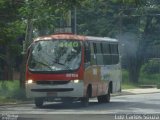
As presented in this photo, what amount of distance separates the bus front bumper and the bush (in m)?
50.7

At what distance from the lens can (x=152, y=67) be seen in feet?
253

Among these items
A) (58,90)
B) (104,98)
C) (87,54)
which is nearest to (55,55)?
(87,54)

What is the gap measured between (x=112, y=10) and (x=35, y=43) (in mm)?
34234

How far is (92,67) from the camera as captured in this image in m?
27.6

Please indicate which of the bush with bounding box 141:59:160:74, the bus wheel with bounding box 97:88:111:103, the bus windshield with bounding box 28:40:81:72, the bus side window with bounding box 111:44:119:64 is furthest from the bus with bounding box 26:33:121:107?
the bush with bounding box 141:59:160:74

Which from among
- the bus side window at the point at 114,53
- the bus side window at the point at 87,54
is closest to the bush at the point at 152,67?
the bus side window at the point at 114,53

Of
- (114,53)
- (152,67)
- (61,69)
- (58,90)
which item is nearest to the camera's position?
(58,90)

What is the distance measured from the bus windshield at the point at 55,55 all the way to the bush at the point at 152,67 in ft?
164

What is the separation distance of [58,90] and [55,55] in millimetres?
1639

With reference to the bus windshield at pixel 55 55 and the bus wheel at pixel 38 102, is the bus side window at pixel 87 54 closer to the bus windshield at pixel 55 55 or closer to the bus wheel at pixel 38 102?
the bus windshield at pixel 55 55

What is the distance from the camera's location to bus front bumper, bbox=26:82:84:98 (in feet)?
83.5

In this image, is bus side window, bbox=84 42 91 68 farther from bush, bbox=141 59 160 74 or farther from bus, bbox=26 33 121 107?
bush, bbox=141 59 160 74

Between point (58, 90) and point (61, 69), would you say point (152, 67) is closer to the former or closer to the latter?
point (61, 69)

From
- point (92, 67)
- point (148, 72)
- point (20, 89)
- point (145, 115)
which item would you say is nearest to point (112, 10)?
point (148, 72)
